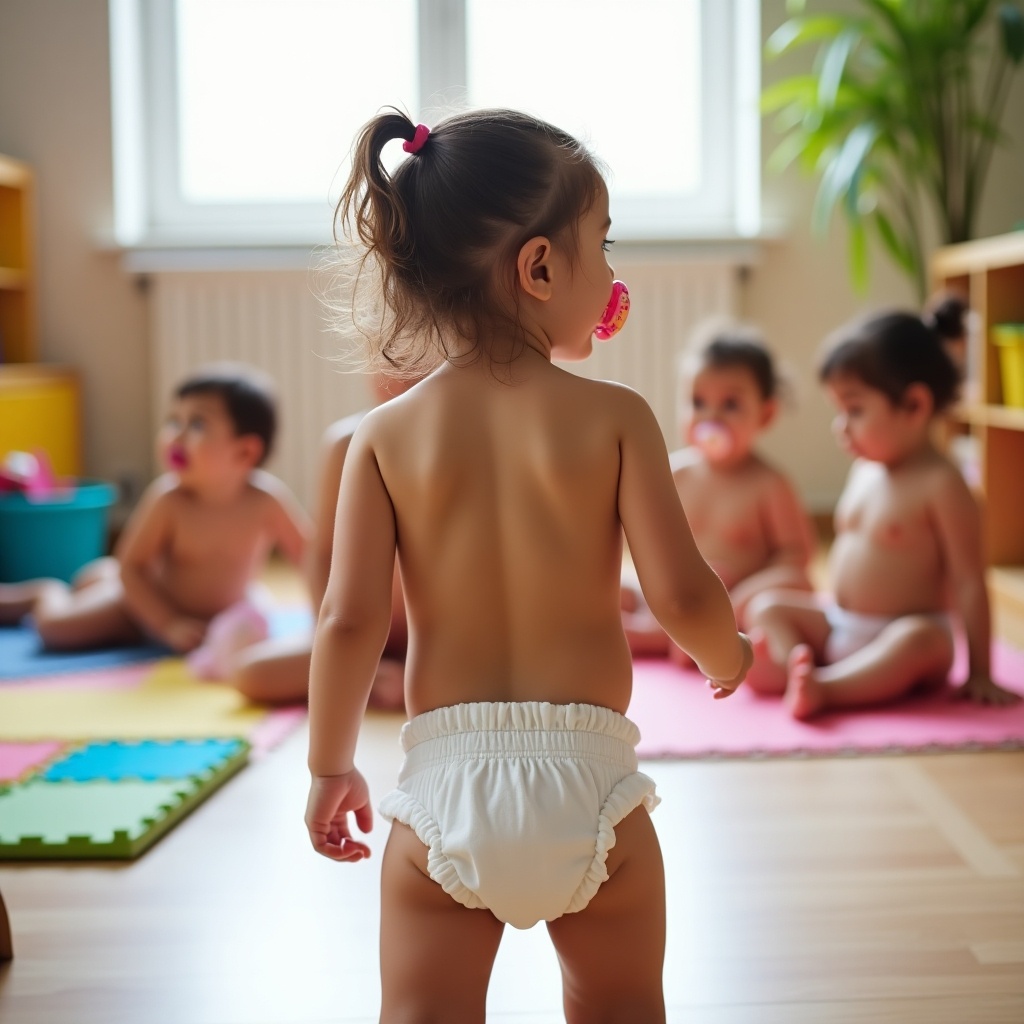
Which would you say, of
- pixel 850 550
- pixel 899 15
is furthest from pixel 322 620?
pixel 899 15

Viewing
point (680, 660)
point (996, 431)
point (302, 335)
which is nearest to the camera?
point (680, 660)

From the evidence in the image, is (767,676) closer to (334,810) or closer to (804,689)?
(804,689)

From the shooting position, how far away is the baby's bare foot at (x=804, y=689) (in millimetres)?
1724

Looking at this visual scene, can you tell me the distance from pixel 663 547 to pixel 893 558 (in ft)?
4.02

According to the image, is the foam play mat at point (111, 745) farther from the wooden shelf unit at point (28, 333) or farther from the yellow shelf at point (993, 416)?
the yellow shelf at point (993, 416)

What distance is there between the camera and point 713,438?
7.07ft

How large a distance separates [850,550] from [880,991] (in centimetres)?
106

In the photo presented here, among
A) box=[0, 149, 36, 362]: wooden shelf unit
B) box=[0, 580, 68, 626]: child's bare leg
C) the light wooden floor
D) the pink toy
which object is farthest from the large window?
the light wooden floor

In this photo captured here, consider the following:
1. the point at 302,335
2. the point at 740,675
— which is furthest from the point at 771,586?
the point at 302,335

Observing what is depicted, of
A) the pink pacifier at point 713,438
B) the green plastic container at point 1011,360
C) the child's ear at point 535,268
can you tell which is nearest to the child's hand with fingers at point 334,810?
the child's ear at point 535,268

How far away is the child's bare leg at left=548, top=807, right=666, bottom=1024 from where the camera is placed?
759 mm

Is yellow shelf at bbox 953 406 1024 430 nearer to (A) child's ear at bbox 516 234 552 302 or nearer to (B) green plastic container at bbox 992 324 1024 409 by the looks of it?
(B) green plastic container at bbox 992 324 1024 409

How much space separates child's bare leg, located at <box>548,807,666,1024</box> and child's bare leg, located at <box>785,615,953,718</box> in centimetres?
100

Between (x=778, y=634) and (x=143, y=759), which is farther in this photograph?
(x=778, y=634)
